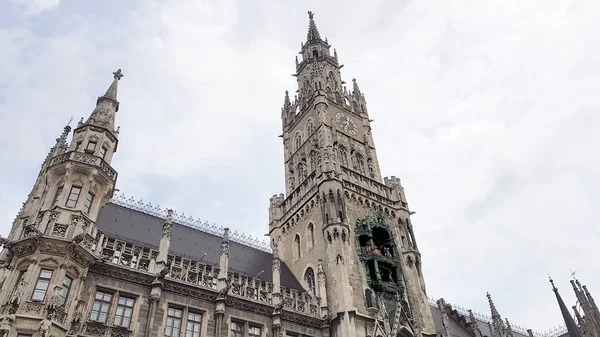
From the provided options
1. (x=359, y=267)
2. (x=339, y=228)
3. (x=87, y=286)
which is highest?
(x=339, y=228)

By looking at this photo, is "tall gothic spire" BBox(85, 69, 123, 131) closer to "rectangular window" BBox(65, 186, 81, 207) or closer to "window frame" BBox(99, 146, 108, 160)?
"window frame" BBox(99, 146, 108, 160)

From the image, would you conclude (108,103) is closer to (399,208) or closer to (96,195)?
(96,195)

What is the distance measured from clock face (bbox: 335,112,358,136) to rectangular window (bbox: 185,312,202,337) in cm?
2517

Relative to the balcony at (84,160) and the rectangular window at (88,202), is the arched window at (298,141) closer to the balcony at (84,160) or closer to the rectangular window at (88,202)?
the balcony at (84,160)

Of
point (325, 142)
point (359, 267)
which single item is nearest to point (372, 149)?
point (325, 142)

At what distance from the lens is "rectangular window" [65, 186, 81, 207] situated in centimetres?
2577

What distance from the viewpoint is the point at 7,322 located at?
20.4 meters

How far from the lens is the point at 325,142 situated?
41.8 m

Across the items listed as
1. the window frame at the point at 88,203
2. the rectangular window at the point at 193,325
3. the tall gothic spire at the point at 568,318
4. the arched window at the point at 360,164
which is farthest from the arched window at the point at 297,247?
the tall gothic spire at the point at 568,318

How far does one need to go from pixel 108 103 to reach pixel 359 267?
2128 centimetres

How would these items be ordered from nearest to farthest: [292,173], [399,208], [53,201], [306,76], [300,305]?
[53,201], [300,305], [399,208], [292,173], [306,76]

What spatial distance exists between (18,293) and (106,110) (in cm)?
1412

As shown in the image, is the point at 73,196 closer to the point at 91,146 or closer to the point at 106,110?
the point at 91,146

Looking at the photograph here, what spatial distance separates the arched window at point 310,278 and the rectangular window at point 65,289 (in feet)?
56.4
